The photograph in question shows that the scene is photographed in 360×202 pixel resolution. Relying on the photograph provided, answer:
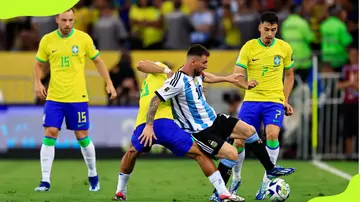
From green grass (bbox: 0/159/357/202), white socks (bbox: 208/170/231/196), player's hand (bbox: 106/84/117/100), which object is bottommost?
green grass (bbox: 0/159/357/202)

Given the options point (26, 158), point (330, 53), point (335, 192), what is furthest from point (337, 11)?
point (335, 192)

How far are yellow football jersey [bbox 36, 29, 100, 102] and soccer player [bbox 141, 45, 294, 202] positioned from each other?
7.95 ft

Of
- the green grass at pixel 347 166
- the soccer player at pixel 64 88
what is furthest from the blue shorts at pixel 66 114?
the green grass at pixel 347 166

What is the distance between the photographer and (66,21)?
14.1m

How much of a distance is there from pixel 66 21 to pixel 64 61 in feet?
1.90

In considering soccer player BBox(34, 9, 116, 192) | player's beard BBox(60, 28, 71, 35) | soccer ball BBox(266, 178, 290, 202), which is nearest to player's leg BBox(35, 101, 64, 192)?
soccer player BBox(34, 9, 116, 192)

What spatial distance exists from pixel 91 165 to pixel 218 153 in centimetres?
283

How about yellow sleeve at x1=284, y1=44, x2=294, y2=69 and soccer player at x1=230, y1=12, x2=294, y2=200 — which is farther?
yellow sleeve at x1=284, y1=44, x2=294, y2=69

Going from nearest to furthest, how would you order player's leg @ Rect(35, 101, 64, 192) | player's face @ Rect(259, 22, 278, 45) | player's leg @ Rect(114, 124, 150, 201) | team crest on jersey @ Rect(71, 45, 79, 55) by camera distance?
player's leg @ Rect(114, 124, 150, 201) → player's face @ Rect(259, 22, 278, 45) → player's leg @ Rect(35, 101, 64, 192) → team crest on jersey @ Rect(71, 45, 79, 55)

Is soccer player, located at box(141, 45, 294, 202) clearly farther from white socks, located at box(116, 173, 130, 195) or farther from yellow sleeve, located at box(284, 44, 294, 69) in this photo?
yellow sleeve, located at box(284, 44, 294, 69)

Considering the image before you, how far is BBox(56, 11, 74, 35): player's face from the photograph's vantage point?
14.0m

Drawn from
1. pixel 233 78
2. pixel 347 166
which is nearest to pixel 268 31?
pixel 233 78

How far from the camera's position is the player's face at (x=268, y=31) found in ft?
43.9

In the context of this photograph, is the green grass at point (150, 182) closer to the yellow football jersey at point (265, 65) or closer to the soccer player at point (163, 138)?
the soccer player at point (163, 138)
